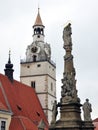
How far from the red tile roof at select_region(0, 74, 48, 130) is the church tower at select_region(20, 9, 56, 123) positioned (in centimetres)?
106

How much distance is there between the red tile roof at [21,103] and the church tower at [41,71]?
3.47 ft

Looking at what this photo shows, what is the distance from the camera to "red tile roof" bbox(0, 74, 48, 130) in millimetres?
29469

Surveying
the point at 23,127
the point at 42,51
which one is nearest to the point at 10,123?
the point at 23,127

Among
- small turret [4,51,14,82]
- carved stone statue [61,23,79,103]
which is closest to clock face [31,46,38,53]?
small turret [4,51,14,82]

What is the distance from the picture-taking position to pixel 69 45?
1469cm

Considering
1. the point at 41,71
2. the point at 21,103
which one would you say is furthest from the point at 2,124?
the point at 41,71

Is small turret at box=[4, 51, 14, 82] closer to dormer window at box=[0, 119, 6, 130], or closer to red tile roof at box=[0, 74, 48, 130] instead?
red tile roof at box=[0, 74, 48, 130]

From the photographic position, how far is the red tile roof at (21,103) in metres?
29.5

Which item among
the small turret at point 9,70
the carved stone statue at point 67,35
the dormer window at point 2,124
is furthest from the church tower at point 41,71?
the carved stone statue at point 67,35

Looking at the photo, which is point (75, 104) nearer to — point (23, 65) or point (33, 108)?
point (33, 108)

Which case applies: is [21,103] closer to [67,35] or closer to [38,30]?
[38,30]

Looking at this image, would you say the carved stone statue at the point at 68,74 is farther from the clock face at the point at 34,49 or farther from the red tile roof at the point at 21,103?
the clock face at the point at 34,49

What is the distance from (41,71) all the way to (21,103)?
7.52 m

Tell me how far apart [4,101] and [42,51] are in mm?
12127
